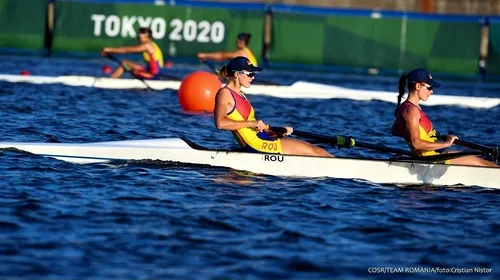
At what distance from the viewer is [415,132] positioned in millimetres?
12352

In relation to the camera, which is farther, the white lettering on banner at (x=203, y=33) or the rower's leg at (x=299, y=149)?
the white lettering on banner at (x=203, y=33)

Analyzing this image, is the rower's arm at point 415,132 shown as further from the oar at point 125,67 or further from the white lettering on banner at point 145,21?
the white lettering on banner at point 145,21

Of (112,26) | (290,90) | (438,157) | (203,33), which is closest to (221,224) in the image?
(438,157)

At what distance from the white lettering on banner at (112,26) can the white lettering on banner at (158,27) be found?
0.90 m

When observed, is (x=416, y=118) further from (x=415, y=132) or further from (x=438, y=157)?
(x=438, y=157)

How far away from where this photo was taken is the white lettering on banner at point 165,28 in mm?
29031

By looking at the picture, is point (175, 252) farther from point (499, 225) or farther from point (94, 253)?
point (499, 225)

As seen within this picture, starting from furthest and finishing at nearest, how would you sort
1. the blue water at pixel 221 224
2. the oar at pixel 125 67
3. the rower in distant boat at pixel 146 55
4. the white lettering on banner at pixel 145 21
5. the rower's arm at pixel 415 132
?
the white lettering on banner at pixel 145 21, the rower in distant boat at pixel 146 55, the oar at pixel 125 67, the rower's arm at pixel 415 132, the blue water at pixel 221 224

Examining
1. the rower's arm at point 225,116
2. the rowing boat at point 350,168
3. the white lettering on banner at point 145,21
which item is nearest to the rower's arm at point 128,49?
the white lettering on banner at point 145,21

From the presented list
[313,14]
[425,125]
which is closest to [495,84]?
[313,14]

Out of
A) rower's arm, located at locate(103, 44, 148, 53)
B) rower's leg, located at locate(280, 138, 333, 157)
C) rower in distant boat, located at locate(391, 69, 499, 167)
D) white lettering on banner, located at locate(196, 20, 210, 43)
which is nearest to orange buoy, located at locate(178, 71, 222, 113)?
rower's arm, located at locate(103, 44, 148, 53)

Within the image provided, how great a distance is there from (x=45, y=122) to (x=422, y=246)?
9.11m

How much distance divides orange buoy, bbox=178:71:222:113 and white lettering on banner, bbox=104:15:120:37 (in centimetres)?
937

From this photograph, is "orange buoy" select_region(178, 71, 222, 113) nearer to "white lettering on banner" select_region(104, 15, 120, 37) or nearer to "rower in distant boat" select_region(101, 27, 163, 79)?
"rower in distant boat" select_region(101, 27, 163, 79)
